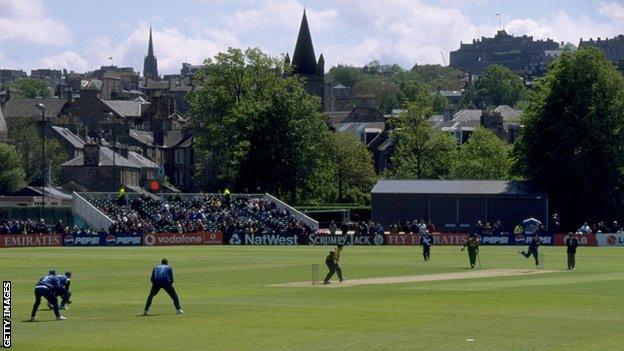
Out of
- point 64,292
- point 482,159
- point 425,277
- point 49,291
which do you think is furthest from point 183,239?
point 49,291

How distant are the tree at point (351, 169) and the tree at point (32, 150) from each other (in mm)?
30080

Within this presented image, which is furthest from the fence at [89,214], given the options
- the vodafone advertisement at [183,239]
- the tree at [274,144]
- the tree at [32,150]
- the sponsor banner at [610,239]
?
the tree at [32,150]

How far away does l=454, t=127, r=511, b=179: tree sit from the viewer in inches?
5320

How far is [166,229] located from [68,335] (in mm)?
63803

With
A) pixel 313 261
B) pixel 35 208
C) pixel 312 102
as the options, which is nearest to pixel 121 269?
pixel 313 261

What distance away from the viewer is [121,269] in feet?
214

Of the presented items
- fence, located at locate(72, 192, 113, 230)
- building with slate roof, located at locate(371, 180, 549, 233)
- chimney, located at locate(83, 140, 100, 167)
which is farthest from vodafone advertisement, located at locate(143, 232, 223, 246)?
chimney, located at locate(83, 140, 100, 167)

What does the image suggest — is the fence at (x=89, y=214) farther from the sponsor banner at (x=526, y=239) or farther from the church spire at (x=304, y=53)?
the church spire at (x=304, y=53)

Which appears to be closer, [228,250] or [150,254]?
[150,254]

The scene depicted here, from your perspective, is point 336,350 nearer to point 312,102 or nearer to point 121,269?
point 121,269

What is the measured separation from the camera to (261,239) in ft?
319

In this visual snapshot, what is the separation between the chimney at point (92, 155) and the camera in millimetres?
154000

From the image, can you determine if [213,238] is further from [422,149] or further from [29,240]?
[422,149]

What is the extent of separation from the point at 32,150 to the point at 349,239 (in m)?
76.6
